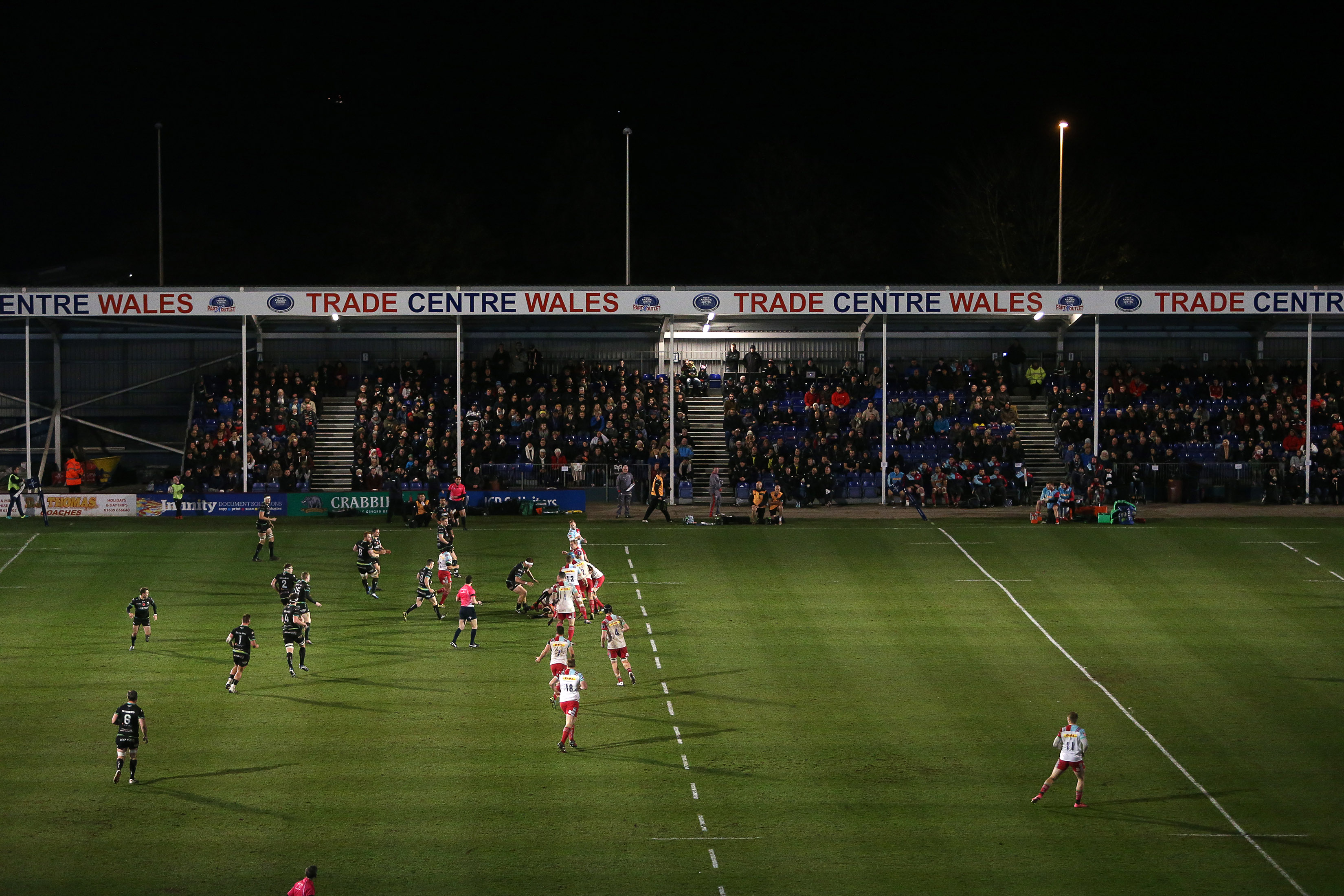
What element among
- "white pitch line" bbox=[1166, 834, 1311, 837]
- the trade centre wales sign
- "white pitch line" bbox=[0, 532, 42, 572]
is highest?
the trade centre wales sign

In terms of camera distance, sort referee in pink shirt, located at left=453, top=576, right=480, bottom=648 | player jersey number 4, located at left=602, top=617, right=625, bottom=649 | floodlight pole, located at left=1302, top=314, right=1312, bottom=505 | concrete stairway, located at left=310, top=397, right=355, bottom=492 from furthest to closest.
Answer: concrete stairway, located at left=310, top=397, right=355, bottom=492 < floodlight pole, located at left=1302, top=314, right=1312, bottom=505 < referee in pink shirt, located at left=453, top=576, right=480, bottom=648 < player jersey number 4, located at left=602, top=617, right=625, bottom=649

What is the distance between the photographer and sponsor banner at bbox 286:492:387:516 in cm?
4828

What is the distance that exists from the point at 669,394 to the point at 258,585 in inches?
733

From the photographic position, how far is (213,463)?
50531 millimetres

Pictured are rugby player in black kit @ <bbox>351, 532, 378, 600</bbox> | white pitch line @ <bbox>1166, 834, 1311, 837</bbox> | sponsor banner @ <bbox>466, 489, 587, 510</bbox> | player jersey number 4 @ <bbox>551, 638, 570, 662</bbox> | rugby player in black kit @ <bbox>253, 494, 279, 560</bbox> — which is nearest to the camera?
white pitch line @ <bbox>1166, 834, 1311, 837</bbox>

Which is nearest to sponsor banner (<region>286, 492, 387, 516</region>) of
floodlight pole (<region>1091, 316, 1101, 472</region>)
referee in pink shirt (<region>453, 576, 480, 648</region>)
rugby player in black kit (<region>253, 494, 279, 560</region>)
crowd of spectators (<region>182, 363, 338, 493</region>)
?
crowd of spectators (<region>182, 363, 338, 493</region>)

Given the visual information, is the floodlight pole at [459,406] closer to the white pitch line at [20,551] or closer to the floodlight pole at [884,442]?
the white pitch line at [20,551]

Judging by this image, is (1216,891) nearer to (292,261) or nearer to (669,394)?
(669,394)

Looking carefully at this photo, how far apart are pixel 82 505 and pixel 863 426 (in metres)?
26.3

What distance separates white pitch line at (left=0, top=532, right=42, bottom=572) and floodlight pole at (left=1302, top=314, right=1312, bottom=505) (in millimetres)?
40021

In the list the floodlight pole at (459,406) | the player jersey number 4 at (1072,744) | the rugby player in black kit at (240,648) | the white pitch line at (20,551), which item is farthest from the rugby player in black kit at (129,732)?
the floodlight pole at (459,406)

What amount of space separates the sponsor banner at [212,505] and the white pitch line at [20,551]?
4.06 m

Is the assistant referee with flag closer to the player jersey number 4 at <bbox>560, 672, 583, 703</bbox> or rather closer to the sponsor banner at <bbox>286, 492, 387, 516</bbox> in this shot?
the sponsor banner at <bbox>286, 492, 387, 516</bbox>

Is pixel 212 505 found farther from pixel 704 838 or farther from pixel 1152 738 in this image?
pixel 1152 738
